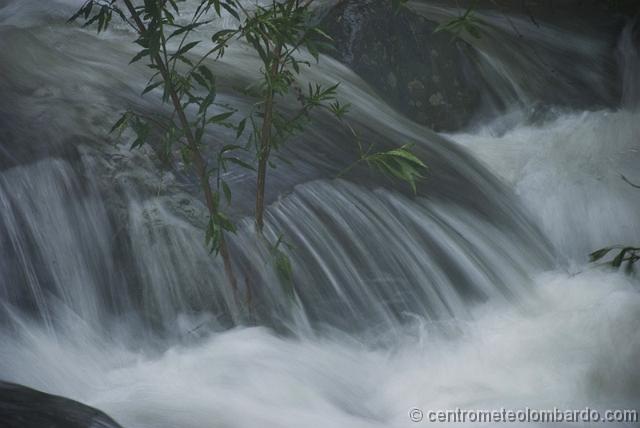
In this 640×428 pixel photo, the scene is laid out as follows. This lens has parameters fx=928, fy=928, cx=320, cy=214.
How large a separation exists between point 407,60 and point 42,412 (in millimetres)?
3639

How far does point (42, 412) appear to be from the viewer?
90.0 inches

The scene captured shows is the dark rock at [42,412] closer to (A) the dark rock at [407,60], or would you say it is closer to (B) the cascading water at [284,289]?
(B) the cascading water at [284,289]

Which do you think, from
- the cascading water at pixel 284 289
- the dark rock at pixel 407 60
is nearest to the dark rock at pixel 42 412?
the cascading water at pixel 284 289

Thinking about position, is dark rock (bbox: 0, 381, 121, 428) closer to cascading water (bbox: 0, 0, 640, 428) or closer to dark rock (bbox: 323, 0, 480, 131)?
cascading water (bbox: 0, 0, 640, 428)

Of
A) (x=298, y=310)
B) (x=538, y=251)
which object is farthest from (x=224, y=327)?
(x=538, y=251)

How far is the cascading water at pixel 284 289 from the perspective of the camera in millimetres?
2986

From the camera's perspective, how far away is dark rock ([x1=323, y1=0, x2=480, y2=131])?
5359mm

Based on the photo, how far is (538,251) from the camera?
411 cm

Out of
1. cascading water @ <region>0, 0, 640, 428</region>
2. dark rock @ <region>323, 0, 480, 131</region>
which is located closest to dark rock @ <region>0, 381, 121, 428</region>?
cascading water @ <region>0, 0, 640, 428</region>

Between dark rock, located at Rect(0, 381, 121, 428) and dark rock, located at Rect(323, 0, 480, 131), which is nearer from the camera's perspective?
dark rock, located at Rect(0, 381, 121, 428)

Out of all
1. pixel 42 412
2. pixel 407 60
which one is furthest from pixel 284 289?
pixel 407 60

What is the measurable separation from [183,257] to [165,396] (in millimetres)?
601

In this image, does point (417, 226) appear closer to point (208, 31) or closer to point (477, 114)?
point (477, 114)

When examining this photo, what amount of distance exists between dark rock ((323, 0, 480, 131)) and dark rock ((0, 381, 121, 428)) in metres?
3.29
